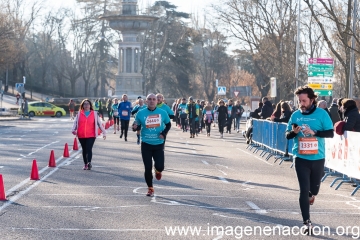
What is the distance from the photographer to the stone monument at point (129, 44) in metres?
85.6

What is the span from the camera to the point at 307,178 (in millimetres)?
10578

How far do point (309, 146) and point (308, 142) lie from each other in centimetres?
5

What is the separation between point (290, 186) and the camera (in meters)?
16.9

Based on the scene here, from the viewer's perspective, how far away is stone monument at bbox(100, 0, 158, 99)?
85562mm

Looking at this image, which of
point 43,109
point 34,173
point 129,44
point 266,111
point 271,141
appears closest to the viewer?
point 34,173

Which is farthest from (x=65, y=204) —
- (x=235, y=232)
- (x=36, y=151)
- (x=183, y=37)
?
(x=183, y=37)

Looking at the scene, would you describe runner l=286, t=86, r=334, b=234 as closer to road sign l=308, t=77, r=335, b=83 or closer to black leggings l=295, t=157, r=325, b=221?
black leggings l=295, t=157, r=325, b=221

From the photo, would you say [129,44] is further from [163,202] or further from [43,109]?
[163,202]

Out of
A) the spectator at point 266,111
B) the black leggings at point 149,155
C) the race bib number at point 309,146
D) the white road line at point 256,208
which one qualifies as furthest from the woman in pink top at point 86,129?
the spectator at point 266,111

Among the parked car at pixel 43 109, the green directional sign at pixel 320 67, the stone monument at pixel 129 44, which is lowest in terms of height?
the parked car at pixel 43 109

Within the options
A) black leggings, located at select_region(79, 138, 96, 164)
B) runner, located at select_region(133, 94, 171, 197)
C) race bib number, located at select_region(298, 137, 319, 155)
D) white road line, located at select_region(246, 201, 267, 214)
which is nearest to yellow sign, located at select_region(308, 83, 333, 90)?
black leggings, located at select_region(79, 138, 96, 164)

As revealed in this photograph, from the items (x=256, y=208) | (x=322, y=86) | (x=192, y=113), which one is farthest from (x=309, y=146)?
(x=322, y=86)

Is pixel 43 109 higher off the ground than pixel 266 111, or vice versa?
pixel 266 111

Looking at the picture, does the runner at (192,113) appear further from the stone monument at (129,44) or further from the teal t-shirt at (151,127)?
the stone monument at (129,44)
